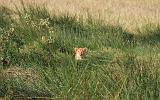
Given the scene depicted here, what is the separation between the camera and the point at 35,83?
322cm

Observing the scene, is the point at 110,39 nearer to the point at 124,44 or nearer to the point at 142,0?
the point at 124,44

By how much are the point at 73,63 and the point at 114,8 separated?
6.27 metres

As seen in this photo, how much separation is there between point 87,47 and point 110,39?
15.5 inches

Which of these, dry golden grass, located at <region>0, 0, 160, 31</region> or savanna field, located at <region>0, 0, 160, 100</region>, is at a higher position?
savanna field, located at <region>0, 0, 160, 100</region>

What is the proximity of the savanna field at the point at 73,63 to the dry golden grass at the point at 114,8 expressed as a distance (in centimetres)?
146

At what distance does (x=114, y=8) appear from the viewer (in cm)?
947

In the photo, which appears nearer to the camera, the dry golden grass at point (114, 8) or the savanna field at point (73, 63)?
the savanna field at point (73, 63)

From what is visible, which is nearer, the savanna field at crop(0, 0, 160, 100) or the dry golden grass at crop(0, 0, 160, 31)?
the savanna field at crop(0, 0, 160, 100)

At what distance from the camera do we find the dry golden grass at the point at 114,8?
303 inches

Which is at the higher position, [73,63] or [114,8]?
[73,63]

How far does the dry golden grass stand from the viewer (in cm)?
769

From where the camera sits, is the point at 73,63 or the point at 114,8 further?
the point at 114,8

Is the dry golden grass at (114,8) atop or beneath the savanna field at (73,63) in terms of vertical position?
beneath

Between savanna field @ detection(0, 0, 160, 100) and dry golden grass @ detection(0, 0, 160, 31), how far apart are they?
1458 millimetres
